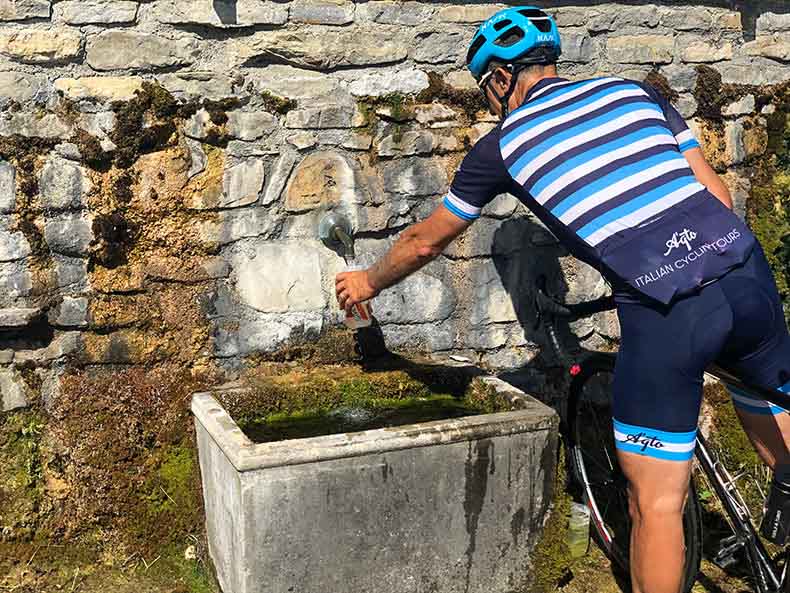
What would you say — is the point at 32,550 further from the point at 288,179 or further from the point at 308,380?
the point at 288,179

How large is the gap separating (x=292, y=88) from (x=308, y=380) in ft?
3.49

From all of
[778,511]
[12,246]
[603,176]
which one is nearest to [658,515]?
[778,511]

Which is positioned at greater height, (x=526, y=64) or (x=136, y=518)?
(x=526, y=64)

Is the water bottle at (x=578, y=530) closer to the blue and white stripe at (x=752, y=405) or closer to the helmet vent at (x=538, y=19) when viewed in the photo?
the blue and white stripe at (x=752, y=405)

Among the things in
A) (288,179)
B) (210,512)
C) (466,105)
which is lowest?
(210,512)

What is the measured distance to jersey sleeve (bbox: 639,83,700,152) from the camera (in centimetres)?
286

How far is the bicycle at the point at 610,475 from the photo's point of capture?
2980 mm

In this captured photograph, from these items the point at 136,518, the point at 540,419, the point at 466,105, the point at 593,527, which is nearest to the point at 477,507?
the point at 540,419

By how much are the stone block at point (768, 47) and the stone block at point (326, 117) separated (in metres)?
1.71

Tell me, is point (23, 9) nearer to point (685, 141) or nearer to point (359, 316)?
point (359, 316)

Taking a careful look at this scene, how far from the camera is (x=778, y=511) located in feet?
8.95

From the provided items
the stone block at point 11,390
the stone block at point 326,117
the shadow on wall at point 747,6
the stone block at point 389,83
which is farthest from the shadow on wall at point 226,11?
the shadow on wall at point 747,6

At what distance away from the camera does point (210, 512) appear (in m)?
3.29

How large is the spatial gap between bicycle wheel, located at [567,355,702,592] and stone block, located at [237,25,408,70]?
137cm
